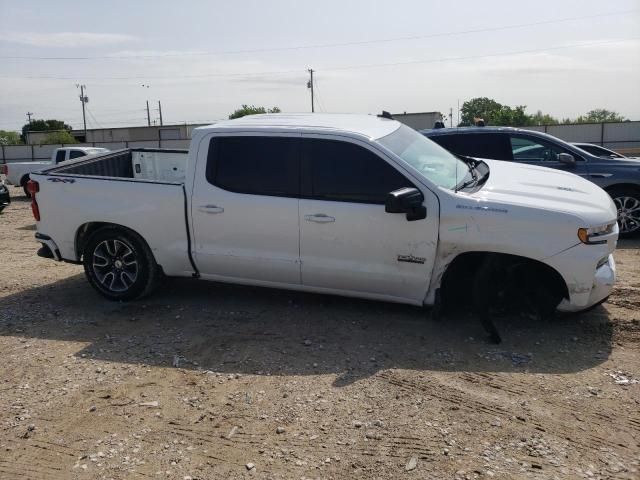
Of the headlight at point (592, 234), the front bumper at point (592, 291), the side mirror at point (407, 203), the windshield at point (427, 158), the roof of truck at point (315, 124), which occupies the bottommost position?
the front bumper at point (592, 291)

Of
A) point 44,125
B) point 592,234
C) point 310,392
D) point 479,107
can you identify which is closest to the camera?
point 310,392

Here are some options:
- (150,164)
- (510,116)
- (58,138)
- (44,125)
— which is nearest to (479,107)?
(510,116)

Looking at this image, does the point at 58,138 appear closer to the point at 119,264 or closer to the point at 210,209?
the point at 119,264

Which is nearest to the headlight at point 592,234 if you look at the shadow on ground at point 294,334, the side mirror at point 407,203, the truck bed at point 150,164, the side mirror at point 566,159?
the shadow on ground at point 294,334

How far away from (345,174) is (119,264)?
262 cm

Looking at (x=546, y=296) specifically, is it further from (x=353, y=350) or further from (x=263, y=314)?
(x=263, y=314)

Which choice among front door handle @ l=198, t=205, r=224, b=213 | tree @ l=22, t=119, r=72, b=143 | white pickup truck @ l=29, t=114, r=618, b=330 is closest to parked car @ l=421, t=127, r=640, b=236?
white pickup truck @ l=29, t=114, r=618, b=330

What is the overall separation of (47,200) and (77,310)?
3.91ft

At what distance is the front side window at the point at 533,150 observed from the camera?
870cm

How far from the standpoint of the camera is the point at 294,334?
5.07 metres

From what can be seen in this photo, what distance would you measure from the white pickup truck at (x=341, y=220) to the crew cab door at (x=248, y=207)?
1cm

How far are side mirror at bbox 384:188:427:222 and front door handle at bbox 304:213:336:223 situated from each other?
54 centimetres

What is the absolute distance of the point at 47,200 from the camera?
607 cm

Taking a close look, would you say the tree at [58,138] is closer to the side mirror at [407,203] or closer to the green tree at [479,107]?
the green tree at [479,107]
